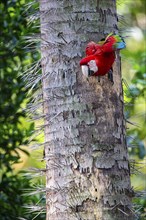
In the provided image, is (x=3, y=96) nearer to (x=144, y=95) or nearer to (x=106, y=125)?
(x=144, y=95)

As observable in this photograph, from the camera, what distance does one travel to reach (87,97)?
229cm

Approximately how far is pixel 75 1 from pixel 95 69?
0.35 meters

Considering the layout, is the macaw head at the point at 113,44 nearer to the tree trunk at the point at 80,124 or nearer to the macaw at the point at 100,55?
the macaw at the point at 100,55

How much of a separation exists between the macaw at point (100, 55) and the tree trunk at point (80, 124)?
0.21 ft

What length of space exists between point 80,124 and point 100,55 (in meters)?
0.31

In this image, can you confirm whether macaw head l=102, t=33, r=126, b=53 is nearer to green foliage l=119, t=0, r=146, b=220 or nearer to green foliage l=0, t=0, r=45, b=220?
green foliage l=119, t=0, r=146, b=220

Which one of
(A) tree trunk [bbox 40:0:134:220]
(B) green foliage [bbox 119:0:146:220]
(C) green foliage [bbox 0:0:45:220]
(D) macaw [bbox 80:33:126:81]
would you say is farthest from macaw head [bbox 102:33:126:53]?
(C) green foliage [bbox 0:0:45:220]

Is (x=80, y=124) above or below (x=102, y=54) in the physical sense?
below

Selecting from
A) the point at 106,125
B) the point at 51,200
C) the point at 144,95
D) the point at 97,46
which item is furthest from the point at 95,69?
the point at 144,95

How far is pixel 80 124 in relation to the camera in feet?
7.44

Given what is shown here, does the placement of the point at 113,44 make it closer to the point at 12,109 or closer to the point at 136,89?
the point at 12,109

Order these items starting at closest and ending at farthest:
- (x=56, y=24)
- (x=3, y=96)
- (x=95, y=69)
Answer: (x=95, y=69) → (x=56, y=24) → (x=3, y=96)

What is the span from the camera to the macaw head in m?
2.21

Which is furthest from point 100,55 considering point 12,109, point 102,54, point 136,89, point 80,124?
point 136,89
